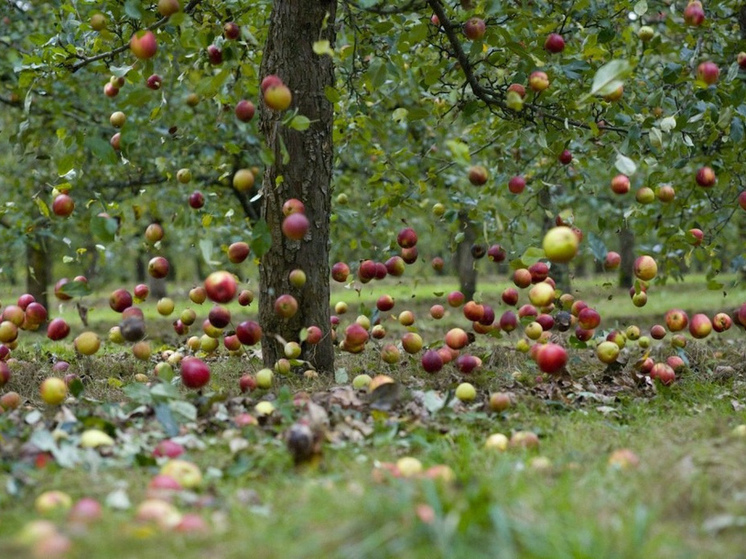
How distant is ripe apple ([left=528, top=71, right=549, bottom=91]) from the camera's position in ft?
13.6

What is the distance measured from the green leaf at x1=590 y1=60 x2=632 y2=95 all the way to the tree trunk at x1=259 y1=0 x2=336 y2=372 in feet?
5.73

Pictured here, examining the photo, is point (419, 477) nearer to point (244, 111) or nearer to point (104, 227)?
point (104, 227)

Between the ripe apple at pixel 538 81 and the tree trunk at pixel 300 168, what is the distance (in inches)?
49.2

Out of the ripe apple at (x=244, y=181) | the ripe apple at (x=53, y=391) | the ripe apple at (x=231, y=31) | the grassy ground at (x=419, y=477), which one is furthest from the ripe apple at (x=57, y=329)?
the ripe apple at (x=231, y=31)

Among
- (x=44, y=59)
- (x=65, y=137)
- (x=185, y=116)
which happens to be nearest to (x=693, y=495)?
Result: (x=65, y=137)

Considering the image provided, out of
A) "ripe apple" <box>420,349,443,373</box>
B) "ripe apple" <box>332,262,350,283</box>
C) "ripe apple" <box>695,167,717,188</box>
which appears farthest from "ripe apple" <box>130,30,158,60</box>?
"ripe apple" <box>695,167,717,188</box>

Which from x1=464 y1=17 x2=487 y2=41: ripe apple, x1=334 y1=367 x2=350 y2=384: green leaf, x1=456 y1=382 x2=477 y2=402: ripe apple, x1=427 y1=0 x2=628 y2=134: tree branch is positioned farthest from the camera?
x1=334 y1=367 x2=350 y2=384: green leaf

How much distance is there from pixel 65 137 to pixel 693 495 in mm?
3505

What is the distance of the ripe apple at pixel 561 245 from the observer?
337 cm

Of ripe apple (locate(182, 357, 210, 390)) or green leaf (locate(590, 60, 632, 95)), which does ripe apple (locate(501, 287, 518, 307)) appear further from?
ripe apple (locate(182, 357, 210, 390))

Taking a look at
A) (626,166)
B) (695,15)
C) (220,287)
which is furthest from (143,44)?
(695,15)

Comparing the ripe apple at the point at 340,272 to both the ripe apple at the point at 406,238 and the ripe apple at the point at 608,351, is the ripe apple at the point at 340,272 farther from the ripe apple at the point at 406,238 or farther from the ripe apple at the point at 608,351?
the ripe apple at the point at 608,351

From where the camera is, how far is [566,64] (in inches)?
171

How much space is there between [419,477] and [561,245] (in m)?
1.55
